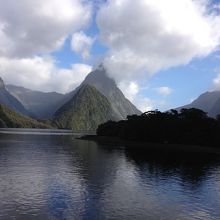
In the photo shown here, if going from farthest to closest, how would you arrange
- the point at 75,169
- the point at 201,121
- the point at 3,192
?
the point at 201,121
the point at 75,169
the point at 3,192

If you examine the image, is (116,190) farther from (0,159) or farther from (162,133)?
(162,133)

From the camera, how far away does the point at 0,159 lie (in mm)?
95875

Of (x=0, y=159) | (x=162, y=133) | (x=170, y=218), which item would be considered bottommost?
(x=170, y=218)

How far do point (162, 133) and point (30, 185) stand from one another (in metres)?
144

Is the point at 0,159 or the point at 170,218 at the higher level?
the point at 0,159

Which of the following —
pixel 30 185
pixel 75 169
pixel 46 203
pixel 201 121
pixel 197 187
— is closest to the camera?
pixel 46 203

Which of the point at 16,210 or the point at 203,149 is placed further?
the point at 203,149

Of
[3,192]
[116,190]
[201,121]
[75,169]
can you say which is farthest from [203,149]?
[3,192]

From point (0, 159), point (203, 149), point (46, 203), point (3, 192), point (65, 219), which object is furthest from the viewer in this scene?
point (203, 149)

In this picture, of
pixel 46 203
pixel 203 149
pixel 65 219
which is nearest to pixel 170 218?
pixel 65 219

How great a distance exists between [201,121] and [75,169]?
395 feet

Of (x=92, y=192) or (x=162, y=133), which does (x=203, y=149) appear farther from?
(x=92, y=192)

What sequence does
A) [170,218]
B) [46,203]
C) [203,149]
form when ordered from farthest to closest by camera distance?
[203,149]
[46,203]
[170,218]

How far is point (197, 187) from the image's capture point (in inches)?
2645
